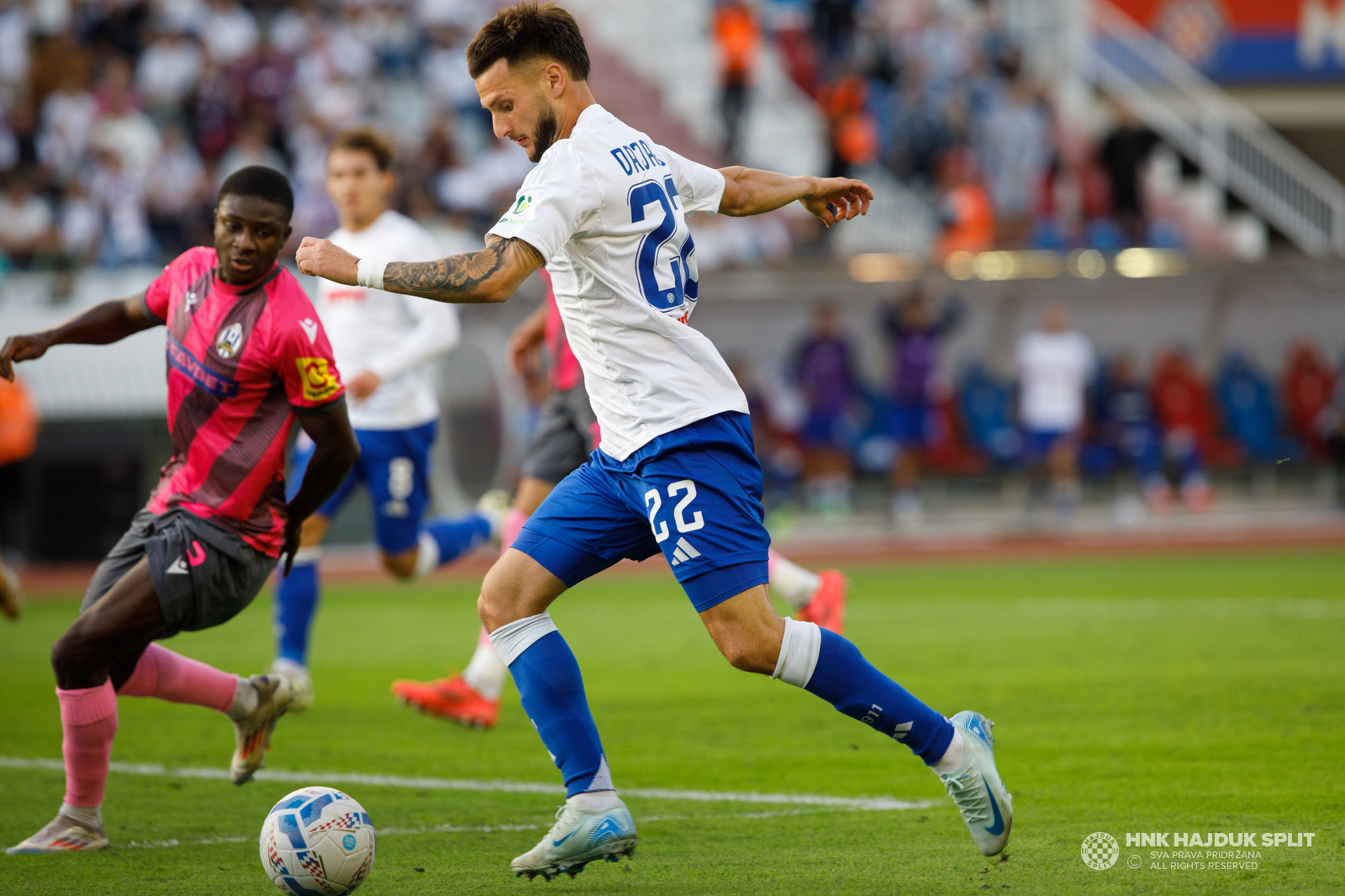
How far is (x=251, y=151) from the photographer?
666 inches

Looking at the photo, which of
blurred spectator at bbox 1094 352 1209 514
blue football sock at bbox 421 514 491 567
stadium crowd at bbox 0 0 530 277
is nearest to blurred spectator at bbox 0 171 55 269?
stadium crowd at bbox 0 0 530 277

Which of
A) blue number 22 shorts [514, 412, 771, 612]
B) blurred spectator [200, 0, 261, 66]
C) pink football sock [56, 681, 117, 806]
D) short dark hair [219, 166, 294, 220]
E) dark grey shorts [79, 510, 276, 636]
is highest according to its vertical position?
blurred spectator [200, 0, 261, 66]

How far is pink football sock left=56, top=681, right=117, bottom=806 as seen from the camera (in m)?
4.62

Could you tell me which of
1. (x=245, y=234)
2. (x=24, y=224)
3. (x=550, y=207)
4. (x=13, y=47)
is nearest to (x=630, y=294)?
(x=550, y=207)

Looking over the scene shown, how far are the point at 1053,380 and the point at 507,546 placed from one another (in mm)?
11741

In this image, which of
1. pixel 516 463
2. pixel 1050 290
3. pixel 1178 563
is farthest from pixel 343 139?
pixel 1050 290

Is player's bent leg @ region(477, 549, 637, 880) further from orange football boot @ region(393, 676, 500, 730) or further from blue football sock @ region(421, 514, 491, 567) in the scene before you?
blue football sock @ region(421, 514, 491, 567)

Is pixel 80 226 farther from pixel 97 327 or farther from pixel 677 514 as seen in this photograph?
pixel 677 514

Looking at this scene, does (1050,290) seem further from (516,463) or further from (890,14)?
(516,463)

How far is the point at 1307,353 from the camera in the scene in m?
19.2

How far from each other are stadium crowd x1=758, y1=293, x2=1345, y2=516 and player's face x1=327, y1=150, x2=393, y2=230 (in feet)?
34.4

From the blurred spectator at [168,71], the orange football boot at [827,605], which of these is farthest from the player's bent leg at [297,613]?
the blurred spectator at [168,71]

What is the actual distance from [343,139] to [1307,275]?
1574 centimetres

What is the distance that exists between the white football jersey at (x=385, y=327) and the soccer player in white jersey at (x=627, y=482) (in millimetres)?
3285
